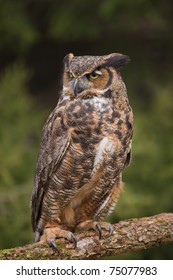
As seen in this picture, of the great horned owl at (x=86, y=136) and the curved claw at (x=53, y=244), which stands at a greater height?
the great horned owl at (x=86, y=136)

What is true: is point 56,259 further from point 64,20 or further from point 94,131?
point 64,20

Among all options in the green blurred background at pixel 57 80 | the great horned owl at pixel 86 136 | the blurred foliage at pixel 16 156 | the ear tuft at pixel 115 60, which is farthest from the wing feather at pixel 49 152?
the blurred foliage at pixel 16 156

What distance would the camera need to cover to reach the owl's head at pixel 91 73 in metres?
3.69

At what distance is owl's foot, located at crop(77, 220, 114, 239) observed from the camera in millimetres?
3736

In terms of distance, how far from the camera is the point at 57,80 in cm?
553

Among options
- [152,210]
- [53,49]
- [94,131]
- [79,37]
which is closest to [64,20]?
[79,37]

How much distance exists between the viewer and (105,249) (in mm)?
3672

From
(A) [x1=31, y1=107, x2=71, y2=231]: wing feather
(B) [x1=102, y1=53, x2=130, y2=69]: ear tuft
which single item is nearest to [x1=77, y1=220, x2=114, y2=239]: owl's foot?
(A) [x1=31, y1=107, x2=71, y2=231]: wing feather

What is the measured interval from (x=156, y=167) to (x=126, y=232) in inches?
125

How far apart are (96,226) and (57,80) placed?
6.33 ft

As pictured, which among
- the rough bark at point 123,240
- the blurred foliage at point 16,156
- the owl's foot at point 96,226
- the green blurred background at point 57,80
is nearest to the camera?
the rough bark at point 123,240

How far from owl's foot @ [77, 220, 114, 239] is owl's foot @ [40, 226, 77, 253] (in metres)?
0.14

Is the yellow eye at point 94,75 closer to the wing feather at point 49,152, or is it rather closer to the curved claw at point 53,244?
the wing feather at point 49,152

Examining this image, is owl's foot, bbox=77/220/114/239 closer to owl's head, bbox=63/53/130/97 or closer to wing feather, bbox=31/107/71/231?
wing feather, bbox=31/107/71/231
